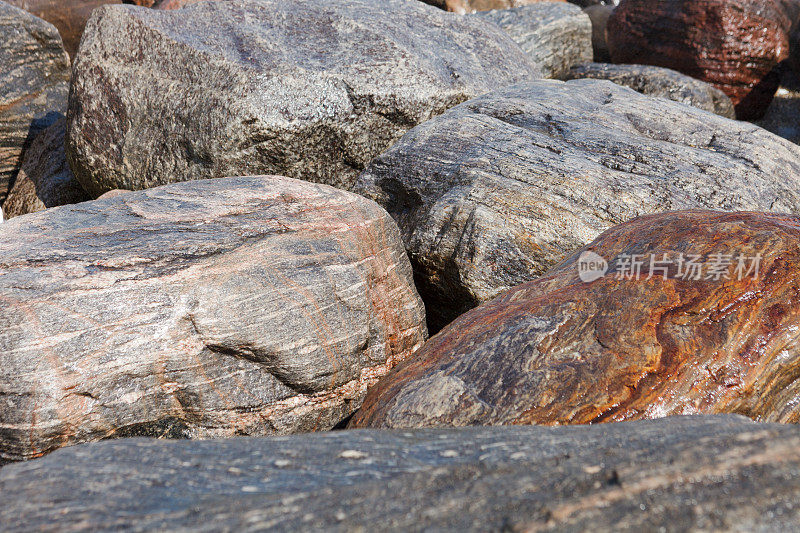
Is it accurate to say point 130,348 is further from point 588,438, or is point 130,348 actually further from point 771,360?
point 771,360

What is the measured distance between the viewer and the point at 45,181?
7055 millimetres

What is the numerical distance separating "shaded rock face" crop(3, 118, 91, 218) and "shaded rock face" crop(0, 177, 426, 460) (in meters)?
3.05

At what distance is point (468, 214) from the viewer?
4477 mm

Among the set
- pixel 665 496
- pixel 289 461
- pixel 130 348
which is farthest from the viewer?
pixel 130 348

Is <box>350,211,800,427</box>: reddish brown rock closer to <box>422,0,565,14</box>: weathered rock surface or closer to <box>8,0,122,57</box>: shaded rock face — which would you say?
<box>8,0,122,57</box>: shaded rock face

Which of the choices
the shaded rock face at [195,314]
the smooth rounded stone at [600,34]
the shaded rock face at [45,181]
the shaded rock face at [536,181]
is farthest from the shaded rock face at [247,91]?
the smooth rounded stone at [600,34]

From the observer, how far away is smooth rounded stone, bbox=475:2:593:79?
9.34m

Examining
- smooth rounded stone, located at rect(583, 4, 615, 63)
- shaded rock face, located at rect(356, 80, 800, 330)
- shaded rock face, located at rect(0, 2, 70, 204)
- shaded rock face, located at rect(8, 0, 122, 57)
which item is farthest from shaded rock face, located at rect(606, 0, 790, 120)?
shaded rock face, located at rect(8, 0, 122, 57)

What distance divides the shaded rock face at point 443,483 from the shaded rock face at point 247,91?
3.57 meters

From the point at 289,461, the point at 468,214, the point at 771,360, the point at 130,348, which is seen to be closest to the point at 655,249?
the point at 771,360

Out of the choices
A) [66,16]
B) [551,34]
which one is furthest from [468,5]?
[66,16]

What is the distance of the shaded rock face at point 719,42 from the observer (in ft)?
33.5

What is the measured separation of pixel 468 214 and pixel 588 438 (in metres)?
2.50

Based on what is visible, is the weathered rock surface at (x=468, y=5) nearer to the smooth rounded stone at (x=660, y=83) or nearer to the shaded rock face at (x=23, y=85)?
the smooth rounded stone at (x=660, y=83)
